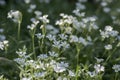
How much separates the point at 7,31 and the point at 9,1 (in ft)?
4.58

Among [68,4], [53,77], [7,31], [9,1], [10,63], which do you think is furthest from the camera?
[68,4]

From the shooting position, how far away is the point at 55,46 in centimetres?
366

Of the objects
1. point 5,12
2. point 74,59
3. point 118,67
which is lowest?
point 118,67

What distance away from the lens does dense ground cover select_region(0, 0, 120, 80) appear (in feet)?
11.3

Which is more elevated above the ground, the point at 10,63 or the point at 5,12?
the point at 5,12

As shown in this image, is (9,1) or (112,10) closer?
(9,1)

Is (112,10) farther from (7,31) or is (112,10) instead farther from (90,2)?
(7,31)

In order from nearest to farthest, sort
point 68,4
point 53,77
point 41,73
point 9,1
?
point 41,73
point 53,77
point 9,1
point 68,4

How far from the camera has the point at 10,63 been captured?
3.74 metres

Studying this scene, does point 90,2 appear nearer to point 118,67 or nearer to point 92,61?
point 92,61

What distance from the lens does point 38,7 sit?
18.2 ft

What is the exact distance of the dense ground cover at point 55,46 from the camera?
3.44m

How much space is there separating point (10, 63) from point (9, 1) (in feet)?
7.01

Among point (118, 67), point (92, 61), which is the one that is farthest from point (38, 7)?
point (118, 67)
